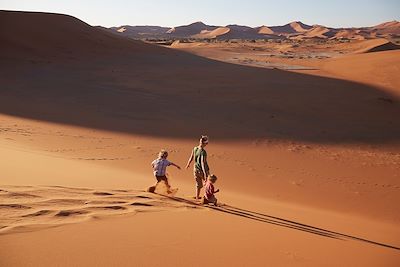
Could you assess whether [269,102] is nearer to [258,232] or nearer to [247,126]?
[247,126]

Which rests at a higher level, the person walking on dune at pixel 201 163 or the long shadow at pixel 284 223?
the person walking on dune at pixel 201 163

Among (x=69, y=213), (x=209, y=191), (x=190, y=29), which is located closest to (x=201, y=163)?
(x=209, y=191)

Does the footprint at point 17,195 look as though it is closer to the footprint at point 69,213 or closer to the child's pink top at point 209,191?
the footprint at point 69,213

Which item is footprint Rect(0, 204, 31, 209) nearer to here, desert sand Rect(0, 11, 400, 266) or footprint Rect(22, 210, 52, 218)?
desert sand Rect(0, 11, 400, 266)

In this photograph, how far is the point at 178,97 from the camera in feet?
57.5

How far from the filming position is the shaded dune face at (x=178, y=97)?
43.4 ft

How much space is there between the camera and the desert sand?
3.85 meters

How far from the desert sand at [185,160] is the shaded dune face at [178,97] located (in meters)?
0.09

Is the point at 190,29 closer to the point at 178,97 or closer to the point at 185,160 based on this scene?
the point at 178,97

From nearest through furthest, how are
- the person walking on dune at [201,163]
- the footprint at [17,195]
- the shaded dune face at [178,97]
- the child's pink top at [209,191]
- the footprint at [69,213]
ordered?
1. the footprint at [69,213]
2. the footprint at [17,195]
3. the child's pink top at [209,191]
4. the person walking on dune at [201,163]
5. the shaded dune face at [178,97]

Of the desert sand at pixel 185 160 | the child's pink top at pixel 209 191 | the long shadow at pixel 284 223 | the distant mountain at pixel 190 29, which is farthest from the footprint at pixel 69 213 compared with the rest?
the distant mountain at pixel 190 29

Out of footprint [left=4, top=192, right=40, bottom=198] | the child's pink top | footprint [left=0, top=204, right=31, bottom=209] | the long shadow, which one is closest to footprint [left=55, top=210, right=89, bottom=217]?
footprint [left=0, top=204, right=31, bottom=209]

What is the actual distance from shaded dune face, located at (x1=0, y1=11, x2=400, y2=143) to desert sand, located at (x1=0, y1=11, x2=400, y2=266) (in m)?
0.09

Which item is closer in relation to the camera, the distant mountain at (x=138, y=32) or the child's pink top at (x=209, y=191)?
the child's pink top at (x=209, y=191)
